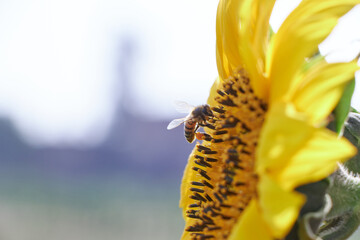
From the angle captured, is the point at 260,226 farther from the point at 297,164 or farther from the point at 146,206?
the point at 146,206

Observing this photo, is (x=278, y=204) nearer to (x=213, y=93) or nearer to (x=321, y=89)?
(x=321, y=89)

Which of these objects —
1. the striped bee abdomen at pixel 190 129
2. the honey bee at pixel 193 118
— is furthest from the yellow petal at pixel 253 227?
the striped bee abdomen at pixel 190 129

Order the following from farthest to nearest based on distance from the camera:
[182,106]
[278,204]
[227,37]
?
[182,106]
[227,37]
[278,204]

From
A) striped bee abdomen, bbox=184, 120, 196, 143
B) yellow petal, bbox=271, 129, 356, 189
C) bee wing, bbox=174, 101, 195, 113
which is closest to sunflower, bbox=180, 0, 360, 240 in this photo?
yellow petal, bbox=271, 129, 356, 189

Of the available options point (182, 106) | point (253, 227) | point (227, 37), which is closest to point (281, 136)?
point (253, 227)

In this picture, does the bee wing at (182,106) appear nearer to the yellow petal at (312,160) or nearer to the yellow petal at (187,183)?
the yellow petal at (187,183)

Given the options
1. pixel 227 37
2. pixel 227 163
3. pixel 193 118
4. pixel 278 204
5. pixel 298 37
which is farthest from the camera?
pixel 193 118
